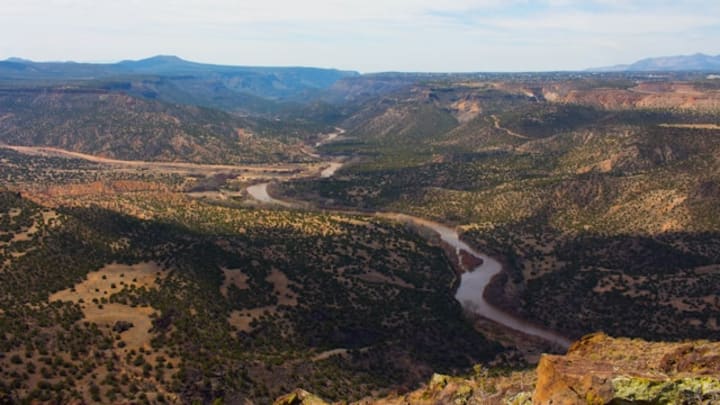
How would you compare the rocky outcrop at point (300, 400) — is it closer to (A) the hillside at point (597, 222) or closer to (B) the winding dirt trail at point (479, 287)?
(B) the winding dirt trail at point (479, 287)

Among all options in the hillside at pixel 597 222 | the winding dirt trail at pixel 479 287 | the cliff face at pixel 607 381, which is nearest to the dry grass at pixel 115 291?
the cliff face at pixel 607 381

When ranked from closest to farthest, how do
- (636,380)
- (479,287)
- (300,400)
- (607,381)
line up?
(636,380) → (607,381) → (300,400) → (479,287)

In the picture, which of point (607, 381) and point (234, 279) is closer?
point (607, 381)

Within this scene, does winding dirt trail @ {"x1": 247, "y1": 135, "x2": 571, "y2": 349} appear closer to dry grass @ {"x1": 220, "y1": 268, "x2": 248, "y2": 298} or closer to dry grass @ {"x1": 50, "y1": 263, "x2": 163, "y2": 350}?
dry grass @ {"x1": 220, "y1": 268, "x2": 248, "y2": 298}

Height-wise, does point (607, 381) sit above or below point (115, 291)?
above

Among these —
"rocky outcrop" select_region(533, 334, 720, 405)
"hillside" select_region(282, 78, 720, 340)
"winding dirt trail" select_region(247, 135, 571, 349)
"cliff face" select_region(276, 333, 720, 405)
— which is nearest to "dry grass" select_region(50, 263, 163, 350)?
"cliff face" select_region(276, 333, 720, 405)

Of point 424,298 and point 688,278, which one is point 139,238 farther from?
point 688,278

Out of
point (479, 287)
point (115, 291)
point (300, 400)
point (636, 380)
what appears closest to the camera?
point (636, 380)

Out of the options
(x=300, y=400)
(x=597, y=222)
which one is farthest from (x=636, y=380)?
(x=597, y=222)

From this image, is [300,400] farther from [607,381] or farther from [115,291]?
[115,291]
